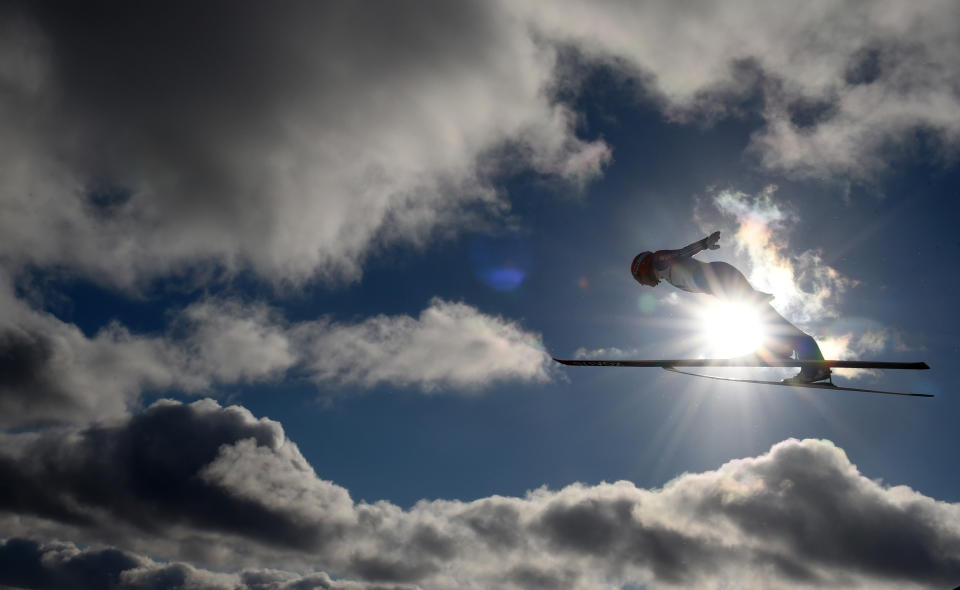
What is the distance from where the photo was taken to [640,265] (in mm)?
25078

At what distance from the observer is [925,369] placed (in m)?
21.8

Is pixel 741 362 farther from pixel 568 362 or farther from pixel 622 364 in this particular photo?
pixel 568 362

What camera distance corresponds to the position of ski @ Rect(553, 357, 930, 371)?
22.5 metres

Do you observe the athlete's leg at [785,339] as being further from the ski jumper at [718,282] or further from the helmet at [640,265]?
the helmet at [640,265]

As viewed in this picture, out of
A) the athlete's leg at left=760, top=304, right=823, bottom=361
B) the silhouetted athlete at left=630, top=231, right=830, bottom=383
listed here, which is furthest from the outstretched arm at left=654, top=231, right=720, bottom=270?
the athlete's leg at left=760, top=304, right=823, bottom=361

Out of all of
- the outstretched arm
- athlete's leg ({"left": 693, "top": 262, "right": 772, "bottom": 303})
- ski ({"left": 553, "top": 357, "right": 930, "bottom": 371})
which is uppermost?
the outstretched arm

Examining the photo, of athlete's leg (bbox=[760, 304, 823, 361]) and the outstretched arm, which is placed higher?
the outstretched arm

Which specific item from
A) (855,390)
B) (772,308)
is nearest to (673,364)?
(772,308)

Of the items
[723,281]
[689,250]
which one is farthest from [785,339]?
[689,250]

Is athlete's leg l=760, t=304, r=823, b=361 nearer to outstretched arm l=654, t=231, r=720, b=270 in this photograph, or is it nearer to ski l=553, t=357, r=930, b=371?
ski l=553, t=357, r=930, b=371

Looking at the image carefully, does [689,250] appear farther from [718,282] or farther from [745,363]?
[745,363]

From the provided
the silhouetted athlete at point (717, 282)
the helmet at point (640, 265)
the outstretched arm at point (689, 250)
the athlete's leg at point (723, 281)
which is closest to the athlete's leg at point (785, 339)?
the silhouetted athlete at point (717, 282)

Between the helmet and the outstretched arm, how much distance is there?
1.86ft

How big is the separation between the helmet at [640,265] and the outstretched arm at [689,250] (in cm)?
57
